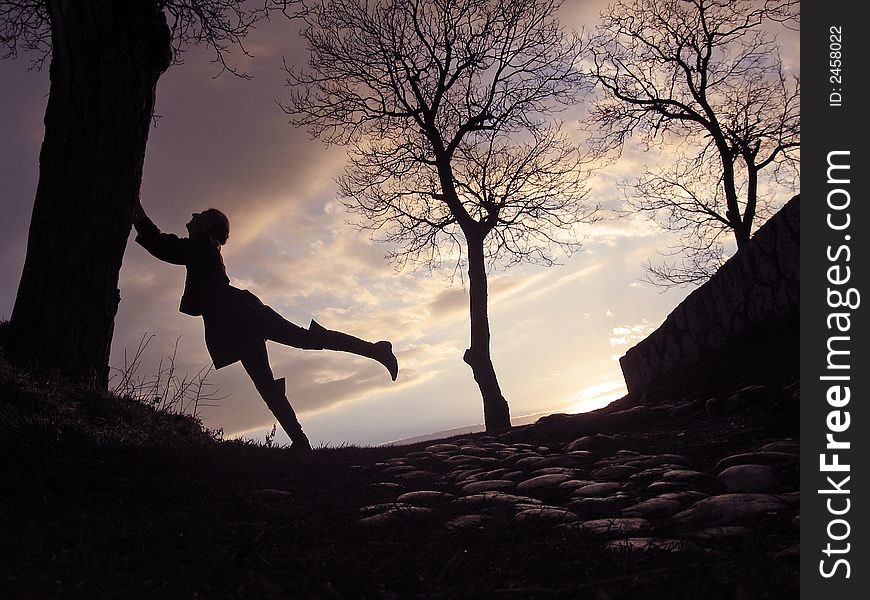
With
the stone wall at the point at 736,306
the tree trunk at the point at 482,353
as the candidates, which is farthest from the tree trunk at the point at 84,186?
the tree trunk at the point at 482,353

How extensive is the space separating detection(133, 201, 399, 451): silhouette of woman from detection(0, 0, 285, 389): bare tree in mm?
521

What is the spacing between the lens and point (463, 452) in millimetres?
6395

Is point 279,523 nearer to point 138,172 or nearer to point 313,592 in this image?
point 313,592

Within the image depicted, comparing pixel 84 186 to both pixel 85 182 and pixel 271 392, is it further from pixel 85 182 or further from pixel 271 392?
pixel 271 392

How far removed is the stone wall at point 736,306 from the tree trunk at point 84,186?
7407 mm

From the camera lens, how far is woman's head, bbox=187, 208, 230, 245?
7004 millimetres

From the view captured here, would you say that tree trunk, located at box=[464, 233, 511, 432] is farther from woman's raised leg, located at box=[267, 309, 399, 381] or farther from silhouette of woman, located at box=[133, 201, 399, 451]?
silhouette of woman, located at box=[133, 201, 399, 451]

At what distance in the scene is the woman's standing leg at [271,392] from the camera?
700 cm

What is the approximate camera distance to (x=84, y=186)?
610cm

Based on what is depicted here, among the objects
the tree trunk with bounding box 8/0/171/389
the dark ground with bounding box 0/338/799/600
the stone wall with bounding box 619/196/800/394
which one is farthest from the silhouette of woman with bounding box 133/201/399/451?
the stone wall with bounding box 619/196/800/394

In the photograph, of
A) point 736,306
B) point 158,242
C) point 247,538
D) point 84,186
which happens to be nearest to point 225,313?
point 158,242

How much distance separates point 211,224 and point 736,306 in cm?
686

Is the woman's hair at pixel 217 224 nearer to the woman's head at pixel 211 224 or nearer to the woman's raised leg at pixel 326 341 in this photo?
the woman's head at pixel 211 224

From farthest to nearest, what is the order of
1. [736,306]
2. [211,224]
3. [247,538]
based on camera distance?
[736,306]
[211,224]
[247,538]
